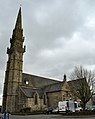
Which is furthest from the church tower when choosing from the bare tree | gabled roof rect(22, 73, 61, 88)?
the bare tree

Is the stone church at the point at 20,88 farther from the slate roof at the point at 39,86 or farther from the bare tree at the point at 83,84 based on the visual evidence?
the bare tree at the point at 83,84

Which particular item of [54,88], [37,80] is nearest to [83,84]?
[54,88]

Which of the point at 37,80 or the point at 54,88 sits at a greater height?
the point at 37,80

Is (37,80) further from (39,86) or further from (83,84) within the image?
(83,84)

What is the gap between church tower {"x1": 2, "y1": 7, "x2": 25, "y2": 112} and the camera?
67.1m

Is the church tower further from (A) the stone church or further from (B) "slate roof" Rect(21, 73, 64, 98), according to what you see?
(B) "slate roof" Rect(21, 73, 64, 98)

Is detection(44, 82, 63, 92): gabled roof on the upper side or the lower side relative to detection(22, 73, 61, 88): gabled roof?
lower

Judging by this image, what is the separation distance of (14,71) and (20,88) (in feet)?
20.9

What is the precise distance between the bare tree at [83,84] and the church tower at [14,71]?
72.0 feet

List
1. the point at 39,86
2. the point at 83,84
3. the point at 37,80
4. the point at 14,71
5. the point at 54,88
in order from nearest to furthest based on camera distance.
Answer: the point at 83,84 < the point at 14,71 < the point at 54,88 < the point at 39,86 < the point at 37,80

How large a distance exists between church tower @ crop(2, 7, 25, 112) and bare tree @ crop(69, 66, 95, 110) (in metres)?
21.9

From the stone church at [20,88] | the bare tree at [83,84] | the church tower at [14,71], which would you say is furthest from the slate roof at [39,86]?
the bare tree at [83,84]

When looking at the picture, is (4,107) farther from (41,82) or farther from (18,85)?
(41,82)

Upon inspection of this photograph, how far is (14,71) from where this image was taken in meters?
69.5
